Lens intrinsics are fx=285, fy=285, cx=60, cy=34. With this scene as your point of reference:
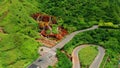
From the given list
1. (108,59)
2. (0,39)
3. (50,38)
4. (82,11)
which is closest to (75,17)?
(82,11)

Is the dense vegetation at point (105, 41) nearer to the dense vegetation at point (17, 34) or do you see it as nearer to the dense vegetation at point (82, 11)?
the dense vegetation at point (82, 11)

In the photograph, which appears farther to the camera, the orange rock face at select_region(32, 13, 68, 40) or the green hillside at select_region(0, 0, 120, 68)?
the orange rock face at select_region(32, 13, 68, 40)

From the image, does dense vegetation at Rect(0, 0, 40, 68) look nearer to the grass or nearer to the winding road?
the winding road

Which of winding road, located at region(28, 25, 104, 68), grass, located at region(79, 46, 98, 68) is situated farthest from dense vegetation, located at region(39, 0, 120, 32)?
grass, located at region(79, 46, 98, 68)

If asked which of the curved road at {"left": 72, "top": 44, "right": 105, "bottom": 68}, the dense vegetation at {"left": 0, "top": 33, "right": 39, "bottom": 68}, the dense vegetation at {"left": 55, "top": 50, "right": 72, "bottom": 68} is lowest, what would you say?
the curved road at {"left": 72, "top": 44, "right": 105, "bottom": 68}

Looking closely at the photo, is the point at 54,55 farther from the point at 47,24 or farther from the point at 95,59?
the point at 47,24
